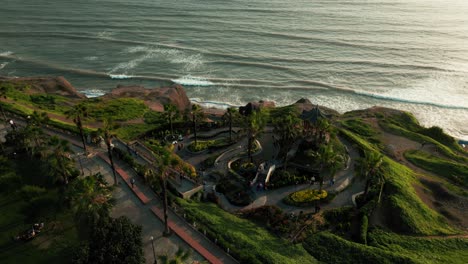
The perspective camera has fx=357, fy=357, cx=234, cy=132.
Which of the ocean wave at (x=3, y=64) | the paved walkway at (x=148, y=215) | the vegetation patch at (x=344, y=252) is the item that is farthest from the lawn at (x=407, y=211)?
the ocean wave at (x=3, y=64)

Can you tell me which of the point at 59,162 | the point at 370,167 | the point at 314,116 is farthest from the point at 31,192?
the point at 314,116

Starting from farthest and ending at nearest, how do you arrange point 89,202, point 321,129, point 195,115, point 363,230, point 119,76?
point 119,76 → point 195,115 → point 321,129 → point 363,230 → point 89,202

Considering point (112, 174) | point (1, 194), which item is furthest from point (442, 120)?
point (1, 194)

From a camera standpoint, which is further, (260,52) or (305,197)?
(260,52)

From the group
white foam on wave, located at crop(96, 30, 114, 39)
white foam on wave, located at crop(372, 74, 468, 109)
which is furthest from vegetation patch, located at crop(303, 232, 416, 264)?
white foam on wave, located at crop(96, 30, 114, 39)

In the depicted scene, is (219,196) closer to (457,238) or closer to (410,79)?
(457,238)

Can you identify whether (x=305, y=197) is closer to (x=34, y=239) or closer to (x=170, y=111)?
(x=170, y=111)

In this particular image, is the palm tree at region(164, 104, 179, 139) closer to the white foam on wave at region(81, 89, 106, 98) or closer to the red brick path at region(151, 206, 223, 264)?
the red brick path at region(151, 206, 223, 264)
